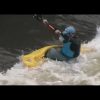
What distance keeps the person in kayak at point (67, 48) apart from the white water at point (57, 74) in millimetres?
155

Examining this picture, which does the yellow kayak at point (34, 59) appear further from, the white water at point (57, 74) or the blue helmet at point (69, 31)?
the blue helmet at point (69, 31)

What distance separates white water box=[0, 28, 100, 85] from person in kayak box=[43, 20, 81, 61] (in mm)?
155

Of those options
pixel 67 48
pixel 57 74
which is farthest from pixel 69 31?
pixel 57 74

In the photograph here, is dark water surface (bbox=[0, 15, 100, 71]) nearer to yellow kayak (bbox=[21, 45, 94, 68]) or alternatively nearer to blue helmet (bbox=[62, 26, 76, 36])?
yellow kayak (bbox=[21, 45, 94, 68])

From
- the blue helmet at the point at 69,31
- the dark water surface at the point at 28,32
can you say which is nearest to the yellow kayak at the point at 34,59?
the dark water surface at the point at 28,32

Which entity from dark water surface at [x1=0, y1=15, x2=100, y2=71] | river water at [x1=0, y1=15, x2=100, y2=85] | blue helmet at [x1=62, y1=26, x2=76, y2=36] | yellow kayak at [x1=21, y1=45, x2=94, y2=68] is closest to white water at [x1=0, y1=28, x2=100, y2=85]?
river water at [x1=0, y1=15, x2=100, y2=85]

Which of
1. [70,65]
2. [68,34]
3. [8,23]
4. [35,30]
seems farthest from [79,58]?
[8,23]

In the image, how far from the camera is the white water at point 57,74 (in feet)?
22.6

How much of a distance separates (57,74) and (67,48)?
2.21 feet

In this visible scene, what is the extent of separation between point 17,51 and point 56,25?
10.6 ft

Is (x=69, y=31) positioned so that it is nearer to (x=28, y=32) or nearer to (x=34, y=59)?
(x=34, y=59)

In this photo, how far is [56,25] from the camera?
11.8 meters
